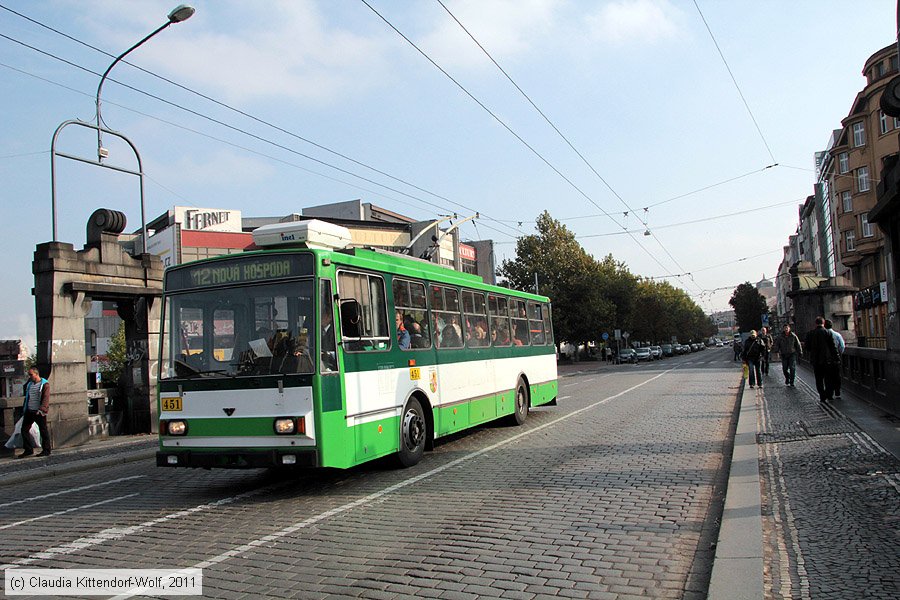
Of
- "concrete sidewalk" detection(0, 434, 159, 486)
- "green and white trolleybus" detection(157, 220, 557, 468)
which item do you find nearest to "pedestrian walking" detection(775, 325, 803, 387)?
"green and white trolleybus" detection(157, 220, 557, 468)

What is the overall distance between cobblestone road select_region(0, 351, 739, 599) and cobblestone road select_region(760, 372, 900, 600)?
56 cm

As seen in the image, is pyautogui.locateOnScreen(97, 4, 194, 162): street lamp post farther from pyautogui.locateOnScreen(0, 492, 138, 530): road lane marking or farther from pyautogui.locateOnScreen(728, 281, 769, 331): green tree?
pyautogui.locateOnScreen(728, 281, 769, 331): green tree

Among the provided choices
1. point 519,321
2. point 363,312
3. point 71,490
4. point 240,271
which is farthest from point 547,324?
point 71,490

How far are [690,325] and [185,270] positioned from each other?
416ft

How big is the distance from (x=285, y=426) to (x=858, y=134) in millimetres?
50249

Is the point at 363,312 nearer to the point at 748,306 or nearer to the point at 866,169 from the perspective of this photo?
the point at 866,169

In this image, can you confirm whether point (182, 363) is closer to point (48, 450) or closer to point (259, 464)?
point (259, 464)

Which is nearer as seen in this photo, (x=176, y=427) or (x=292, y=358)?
(x=292, y=358)

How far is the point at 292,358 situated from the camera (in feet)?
26.7

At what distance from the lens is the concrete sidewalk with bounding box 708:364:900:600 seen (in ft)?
15.1

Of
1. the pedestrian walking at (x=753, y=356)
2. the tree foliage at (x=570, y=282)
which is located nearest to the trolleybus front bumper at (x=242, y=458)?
the pedestrian walking at (x=753, y=356)

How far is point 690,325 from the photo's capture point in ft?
418

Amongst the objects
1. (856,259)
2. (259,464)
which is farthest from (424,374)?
(856,259)

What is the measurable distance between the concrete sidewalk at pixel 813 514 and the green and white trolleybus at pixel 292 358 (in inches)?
163
